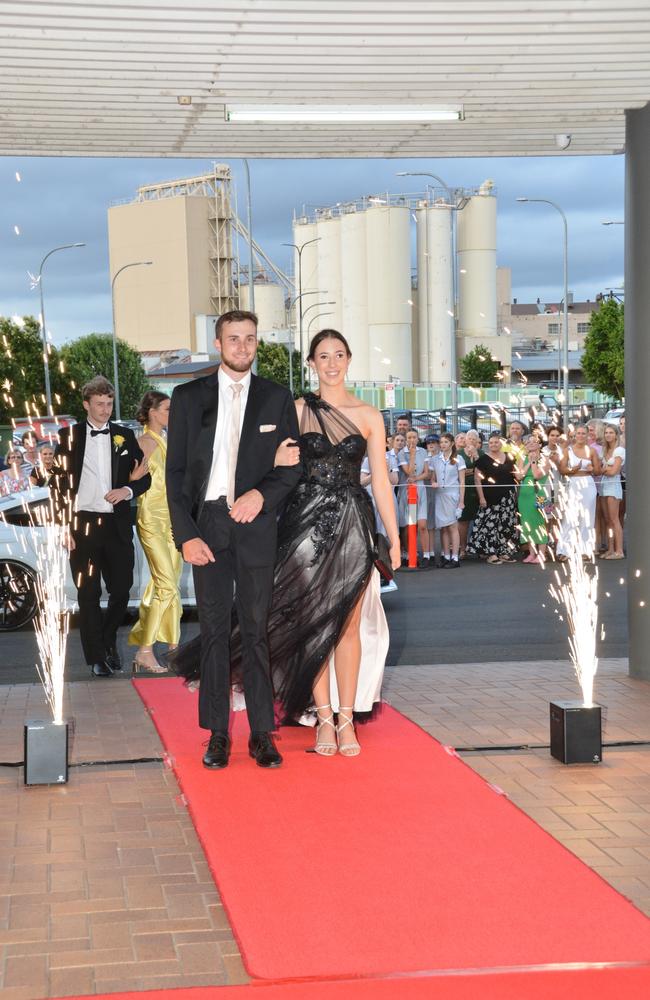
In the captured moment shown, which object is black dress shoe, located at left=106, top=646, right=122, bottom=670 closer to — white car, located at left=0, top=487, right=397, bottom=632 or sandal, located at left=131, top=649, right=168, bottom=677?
sandal, located at left=131, top=649, right=168, bottom=677

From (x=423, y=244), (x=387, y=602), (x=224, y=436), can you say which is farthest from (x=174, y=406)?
(x=423, y=244)

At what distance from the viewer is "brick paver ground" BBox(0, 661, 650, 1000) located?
418 centimetres

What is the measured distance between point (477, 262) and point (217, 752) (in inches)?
3742

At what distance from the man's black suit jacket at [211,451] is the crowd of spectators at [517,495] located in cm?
1077

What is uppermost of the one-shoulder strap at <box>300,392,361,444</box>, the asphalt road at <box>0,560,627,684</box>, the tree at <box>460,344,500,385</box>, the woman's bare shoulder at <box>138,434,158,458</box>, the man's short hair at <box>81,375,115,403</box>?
the tree at <box>460,344,500,385</box>

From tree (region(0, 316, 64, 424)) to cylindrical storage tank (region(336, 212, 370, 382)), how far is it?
96.7ft

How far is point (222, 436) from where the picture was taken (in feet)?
21.4

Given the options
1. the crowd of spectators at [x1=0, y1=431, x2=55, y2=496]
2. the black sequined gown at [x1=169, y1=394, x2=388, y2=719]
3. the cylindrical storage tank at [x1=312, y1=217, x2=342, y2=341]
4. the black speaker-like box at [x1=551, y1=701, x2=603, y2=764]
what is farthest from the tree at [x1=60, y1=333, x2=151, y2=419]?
the black speaker-like box at [x1=551, y1=701, x2=603, y2=764]

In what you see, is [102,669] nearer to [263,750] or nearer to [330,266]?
[263,750]

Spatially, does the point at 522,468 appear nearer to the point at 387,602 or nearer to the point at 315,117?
the point at 387,602

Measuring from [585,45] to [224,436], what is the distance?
3.33m

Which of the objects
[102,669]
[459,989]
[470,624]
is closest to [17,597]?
[102,669]

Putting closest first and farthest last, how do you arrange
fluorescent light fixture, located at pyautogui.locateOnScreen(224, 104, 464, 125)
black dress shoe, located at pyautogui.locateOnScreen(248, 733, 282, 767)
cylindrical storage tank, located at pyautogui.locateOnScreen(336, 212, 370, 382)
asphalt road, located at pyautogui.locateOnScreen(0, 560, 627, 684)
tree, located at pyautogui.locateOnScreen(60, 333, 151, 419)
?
black dress shoe, located at pyautogui.locateOnScreen(248, 733, 282, 767) → fluorescent light fixture, located at pyautogui.locateOnScreen(224, 104, 464, 125) → asphalt road, located at pyautogui.locateOnScreen(0, 560, 627, 684) → cylindrical storage tank, located at pyautogui.locateOnScreen(336, 212, 370, 382) → tree, located at pyautogui.locateOnScreen(60, 333, 151, 419)

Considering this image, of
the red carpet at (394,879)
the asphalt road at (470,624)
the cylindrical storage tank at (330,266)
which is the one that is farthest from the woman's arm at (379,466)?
the cylindrical storage tank at (330,266)
